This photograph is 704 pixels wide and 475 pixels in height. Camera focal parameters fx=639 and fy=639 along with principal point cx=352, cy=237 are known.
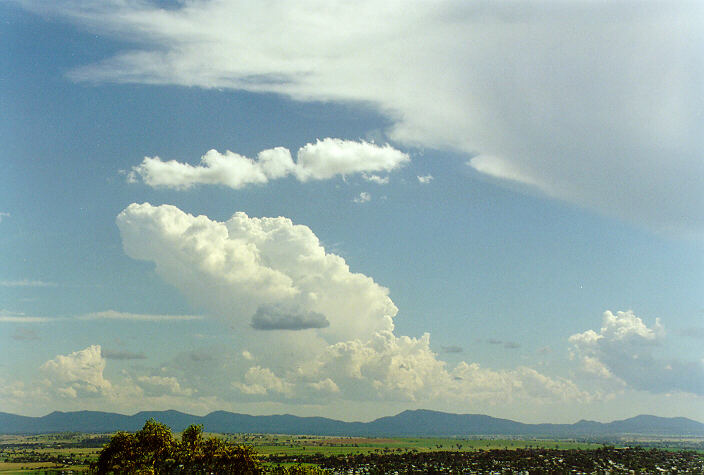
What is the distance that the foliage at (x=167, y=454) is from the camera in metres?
103

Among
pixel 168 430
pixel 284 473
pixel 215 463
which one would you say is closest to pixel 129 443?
pixel 168 430

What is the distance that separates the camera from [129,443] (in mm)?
103875

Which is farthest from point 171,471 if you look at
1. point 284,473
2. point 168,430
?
point 284,473

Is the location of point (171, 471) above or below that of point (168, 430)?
below

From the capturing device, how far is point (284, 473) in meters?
127

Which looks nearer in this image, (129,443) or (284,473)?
(129,443)

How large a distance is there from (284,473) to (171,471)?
1003 inches

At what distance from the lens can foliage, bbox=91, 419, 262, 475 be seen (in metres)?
103

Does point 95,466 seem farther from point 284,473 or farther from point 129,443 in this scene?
point 284,473

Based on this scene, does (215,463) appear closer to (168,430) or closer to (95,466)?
(168,430)

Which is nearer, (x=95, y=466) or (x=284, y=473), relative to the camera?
(x=95, y=466)

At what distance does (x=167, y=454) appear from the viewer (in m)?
106

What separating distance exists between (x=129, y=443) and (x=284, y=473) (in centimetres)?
3517

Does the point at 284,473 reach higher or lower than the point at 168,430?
lower
